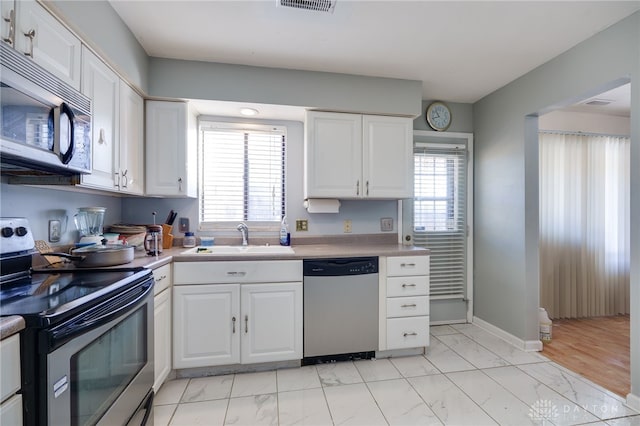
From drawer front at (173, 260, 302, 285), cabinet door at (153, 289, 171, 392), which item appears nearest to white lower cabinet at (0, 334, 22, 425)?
cabinet door at (153, 289, 171, 392)

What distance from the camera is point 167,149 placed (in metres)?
2.38

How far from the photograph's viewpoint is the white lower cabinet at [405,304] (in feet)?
8.02

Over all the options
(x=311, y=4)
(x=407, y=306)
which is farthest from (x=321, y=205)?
(x=311, y=4)

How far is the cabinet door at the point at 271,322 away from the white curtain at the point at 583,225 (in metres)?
2.98

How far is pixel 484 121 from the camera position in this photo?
125 inches

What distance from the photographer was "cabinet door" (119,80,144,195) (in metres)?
2.00

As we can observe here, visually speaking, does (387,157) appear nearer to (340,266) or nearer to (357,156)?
(357,156)

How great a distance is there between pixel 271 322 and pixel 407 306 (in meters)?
1.15

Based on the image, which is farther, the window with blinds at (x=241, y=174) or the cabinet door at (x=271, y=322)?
the window with blinds at (x=241, y=174)

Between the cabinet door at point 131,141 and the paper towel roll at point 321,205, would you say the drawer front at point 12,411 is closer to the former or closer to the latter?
the cabinet door at point 131,141

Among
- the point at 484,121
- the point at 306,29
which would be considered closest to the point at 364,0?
the point at 306,29

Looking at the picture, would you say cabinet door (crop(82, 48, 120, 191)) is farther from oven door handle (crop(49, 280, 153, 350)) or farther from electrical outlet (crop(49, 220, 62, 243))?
oven door handle (crop(49, 280, 153, 350))

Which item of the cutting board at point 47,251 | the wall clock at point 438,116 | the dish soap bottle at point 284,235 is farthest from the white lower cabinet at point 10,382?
the wall clock at point 438,116

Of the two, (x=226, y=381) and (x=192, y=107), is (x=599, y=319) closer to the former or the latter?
(x=226, y=381)
